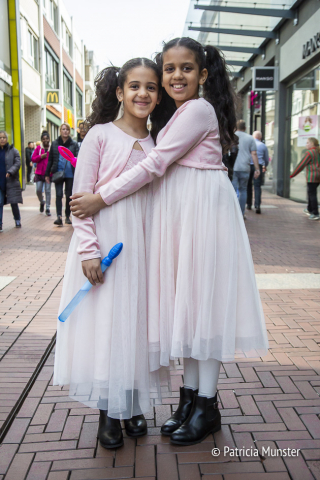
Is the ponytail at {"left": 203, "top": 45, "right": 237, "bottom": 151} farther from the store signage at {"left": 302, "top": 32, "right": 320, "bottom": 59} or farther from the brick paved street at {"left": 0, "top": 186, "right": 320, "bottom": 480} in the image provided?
the store signage at {"left": 302, "top": 32, "right": 320, "bottom": 59}

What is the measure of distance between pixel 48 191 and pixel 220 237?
10.1 m

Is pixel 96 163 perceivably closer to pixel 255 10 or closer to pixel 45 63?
pixel 255 10

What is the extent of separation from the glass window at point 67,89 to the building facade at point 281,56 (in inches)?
746

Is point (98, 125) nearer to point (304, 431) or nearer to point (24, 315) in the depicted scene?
point (304, 431)

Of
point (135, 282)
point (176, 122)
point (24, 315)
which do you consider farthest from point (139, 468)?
point (24, 315)

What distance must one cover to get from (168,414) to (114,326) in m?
0.77

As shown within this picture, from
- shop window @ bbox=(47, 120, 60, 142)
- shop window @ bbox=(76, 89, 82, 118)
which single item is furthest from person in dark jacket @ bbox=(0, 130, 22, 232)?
shop window @ bbox=(76, 89, 82, 118)

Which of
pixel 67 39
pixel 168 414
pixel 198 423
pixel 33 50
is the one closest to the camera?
pixel 198 423

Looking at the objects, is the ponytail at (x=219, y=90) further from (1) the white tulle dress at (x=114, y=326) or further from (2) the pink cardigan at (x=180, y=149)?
A: (1) the white tulle dress at (x=114, y=326)

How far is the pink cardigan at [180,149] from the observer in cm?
219

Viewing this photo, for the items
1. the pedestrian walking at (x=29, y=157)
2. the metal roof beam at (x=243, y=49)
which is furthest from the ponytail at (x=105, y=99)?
the pedestrian walking at (x=29, y=157)

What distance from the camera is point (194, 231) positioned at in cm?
228

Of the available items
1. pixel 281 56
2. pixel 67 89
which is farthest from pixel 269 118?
pixel 67 89

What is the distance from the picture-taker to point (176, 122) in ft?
7.29
